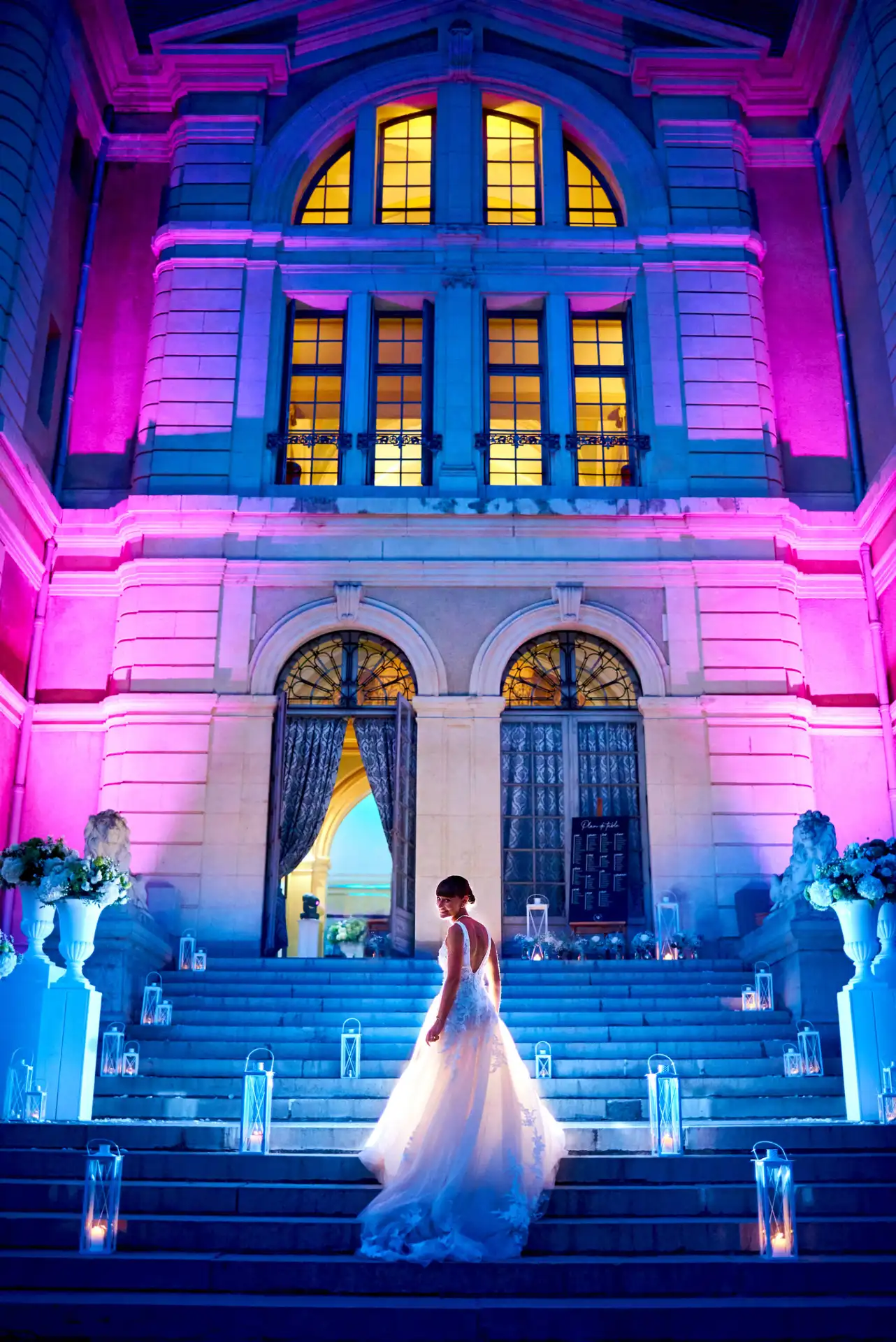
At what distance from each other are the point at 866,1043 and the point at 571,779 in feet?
21.2

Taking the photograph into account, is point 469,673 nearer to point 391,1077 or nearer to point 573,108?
point 391,1077

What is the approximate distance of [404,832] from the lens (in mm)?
14531

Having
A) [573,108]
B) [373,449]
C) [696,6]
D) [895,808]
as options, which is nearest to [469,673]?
[373,449]

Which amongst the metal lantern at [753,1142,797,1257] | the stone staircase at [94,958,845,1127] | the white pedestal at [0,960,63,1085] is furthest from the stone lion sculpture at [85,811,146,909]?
the metal lantern at [753,1142,797,1257]

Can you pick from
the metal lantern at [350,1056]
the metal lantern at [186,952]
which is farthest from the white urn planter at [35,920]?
the metal lantern at [186,952]

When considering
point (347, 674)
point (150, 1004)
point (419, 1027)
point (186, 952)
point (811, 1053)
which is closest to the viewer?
point (811, 1053)

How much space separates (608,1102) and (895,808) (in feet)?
23.8

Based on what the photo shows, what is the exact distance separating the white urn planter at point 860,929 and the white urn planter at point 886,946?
4cm

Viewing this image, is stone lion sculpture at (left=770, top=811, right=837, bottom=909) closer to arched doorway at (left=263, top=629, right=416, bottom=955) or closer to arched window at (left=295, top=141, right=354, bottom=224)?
arched doorway at (left=263, top=629, right=416, bottom=955)

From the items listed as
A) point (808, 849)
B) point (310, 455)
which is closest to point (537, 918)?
point (808, 849)

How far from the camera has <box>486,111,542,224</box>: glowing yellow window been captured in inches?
705

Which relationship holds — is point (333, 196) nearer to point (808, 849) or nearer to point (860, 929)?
point (808, 849)

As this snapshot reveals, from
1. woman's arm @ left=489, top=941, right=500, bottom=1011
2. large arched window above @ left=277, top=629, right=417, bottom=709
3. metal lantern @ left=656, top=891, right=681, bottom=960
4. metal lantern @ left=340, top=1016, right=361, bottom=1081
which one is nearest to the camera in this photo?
woman's arm @ left=489, top=941, right=500, bottom=1011

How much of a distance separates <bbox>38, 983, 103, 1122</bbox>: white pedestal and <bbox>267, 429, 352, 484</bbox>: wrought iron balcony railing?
863cm
